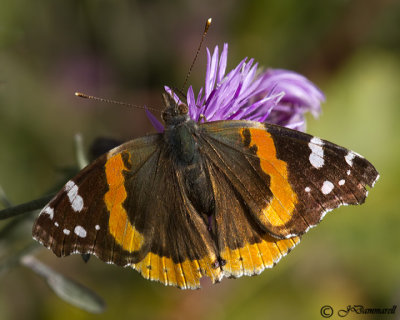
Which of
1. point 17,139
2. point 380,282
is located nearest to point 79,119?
point 17,139

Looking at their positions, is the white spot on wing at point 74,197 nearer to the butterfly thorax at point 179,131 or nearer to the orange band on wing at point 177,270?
the orange band on wing at point 177,270

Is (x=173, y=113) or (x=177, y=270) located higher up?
(x=173, y=113)

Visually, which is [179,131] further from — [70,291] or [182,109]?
[70,291]

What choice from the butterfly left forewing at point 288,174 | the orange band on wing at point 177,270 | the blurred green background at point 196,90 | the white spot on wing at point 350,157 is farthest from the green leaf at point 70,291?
the white spot on wing at point 350,157

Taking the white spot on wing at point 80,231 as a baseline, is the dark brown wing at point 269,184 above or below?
above

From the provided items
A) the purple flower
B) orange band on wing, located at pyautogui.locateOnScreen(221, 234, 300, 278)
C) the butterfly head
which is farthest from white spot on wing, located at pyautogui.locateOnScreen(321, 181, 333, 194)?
the butterfly head

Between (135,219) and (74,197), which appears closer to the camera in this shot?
(74,197)

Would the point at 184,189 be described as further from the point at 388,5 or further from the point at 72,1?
the point at 388,5

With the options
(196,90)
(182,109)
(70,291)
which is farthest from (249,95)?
(196,90)
